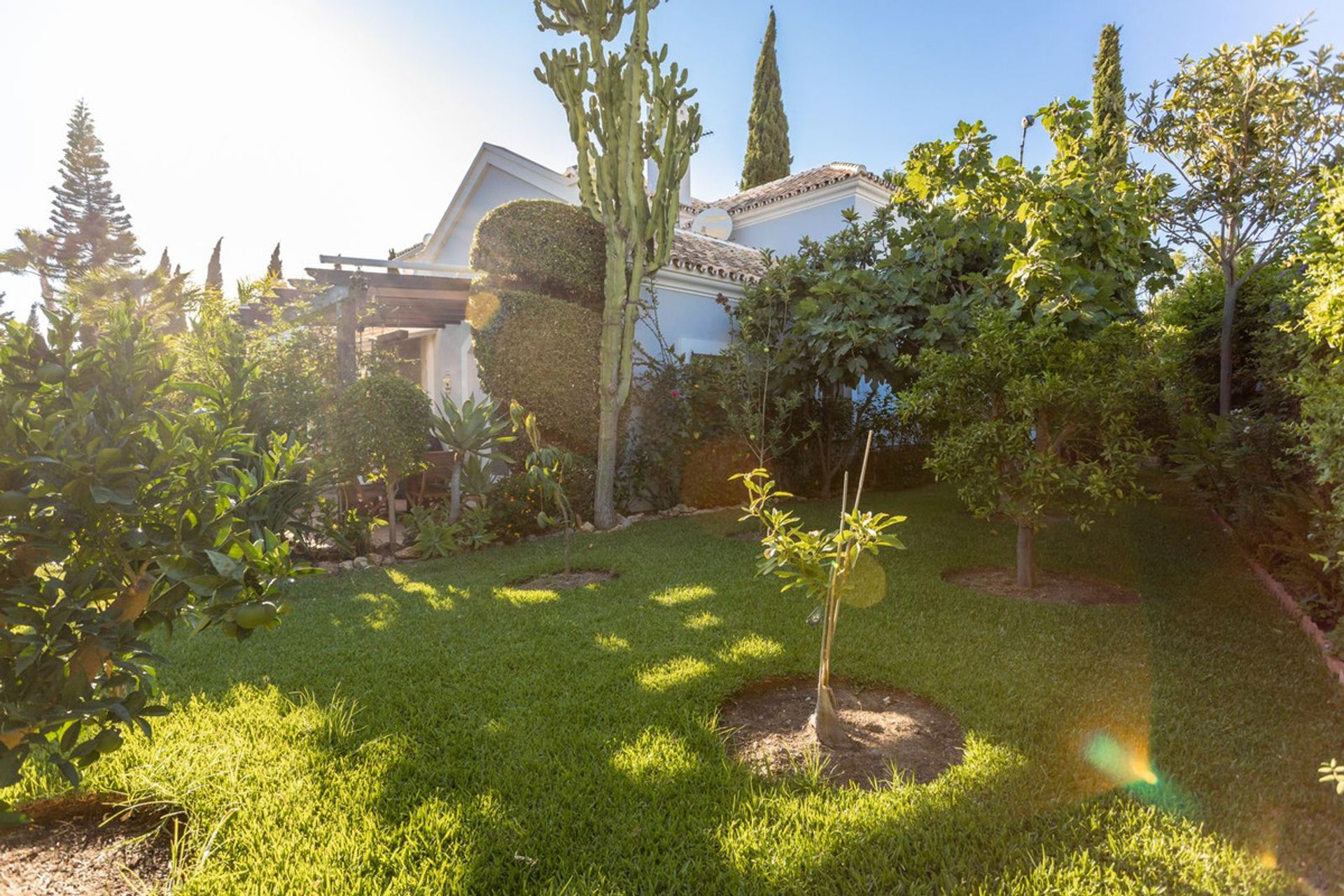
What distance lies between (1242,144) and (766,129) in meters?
20.2

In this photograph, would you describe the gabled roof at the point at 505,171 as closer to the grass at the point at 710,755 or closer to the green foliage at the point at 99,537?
the grass at the point at 710,755

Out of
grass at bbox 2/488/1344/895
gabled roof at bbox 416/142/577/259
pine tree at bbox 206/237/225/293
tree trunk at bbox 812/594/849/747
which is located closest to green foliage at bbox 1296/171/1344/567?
grass at bbox 2/488/1344/895

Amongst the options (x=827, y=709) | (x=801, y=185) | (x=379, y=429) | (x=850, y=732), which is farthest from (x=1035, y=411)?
(x=801, y=185)

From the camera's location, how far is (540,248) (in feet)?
35.5

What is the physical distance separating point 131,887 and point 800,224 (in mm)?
18801

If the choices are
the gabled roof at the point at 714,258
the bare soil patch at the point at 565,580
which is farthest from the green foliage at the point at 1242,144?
the bare soil patch at the point at 565,580

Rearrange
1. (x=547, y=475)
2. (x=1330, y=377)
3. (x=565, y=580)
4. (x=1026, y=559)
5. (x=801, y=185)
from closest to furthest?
(x=1330, y=377) → (x=1026, y=559) → (x=547, y=475) → (x=565, y=580) → (x=801, y=185)

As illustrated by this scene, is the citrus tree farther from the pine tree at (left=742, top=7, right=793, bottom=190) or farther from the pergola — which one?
the pine tree at (left=742, top=7, right=793, bottom=190)

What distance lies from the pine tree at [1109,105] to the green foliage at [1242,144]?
324 millimetres

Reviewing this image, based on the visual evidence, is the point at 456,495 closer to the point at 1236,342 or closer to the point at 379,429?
the point at 379,429

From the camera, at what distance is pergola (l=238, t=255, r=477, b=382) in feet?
32.0

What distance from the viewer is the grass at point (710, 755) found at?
276 cm

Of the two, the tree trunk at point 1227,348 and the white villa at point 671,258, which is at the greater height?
the white villa at point 671,258

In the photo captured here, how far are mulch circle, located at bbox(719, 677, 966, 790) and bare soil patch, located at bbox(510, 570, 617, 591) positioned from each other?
312 cm
